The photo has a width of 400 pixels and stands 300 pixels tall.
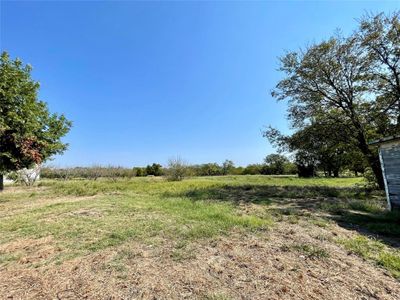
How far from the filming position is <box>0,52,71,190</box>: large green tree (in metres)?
9.30

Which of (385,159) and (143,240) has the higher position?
(385,159)

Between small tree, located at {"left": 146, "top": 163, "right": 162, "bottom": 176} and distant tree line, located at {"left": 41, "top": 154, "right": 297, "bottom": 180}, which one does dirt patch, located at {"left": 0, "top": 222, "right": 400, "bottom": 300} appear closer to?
distant tree line, located at {"left": 41, "top": 154, "right": 297, "bottom": 180}

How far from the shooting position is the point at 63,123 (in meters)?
12.3

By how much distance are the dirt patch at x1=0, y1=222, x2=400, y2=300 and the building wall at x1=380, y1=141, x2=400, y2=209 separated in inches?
197

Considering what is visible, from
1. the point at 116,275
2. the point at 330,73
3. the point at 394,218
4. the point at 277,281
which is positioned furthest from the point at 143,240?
the point at 330,73

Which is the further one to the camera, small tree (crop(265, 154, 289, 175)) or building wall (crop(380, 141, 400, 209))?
small tree (crop(265, 154, 289, 175))

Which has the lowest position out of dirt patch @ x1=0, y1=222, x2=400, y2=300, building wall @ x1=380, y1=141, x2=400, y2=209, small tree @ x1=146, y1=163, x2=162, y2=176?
dirt patch @ x1=0, y1=222, x2=400, y2=300

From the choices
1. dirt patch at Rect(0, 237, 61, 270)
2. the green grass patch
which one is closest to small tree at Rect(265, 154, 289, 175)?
the green grass patch

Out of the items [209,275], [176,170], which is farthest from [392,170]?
[176,170]

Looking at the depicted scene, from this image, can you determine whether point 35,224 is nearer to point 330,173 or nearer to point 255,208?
point 255,208

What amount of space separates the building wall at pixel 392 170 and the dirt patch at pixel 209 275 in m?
5.00

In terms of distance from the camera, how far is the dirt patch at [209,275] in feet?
8.98

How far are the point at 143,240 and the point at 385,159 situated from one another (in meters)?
8.12

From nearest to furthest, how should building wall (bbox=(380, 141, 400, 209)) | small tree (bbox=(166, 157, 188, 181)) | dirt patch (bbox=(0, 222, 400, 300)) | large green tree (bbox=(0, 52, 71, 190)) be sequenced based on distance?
dirt patch (bbox=(0, 222, 400, 300))
building wall (bbox=(380, 141, 400, 209))
large green tree (bbox=(0, 52, 71, 190))
small tree (bbox=(166, 157, 188, 181))
